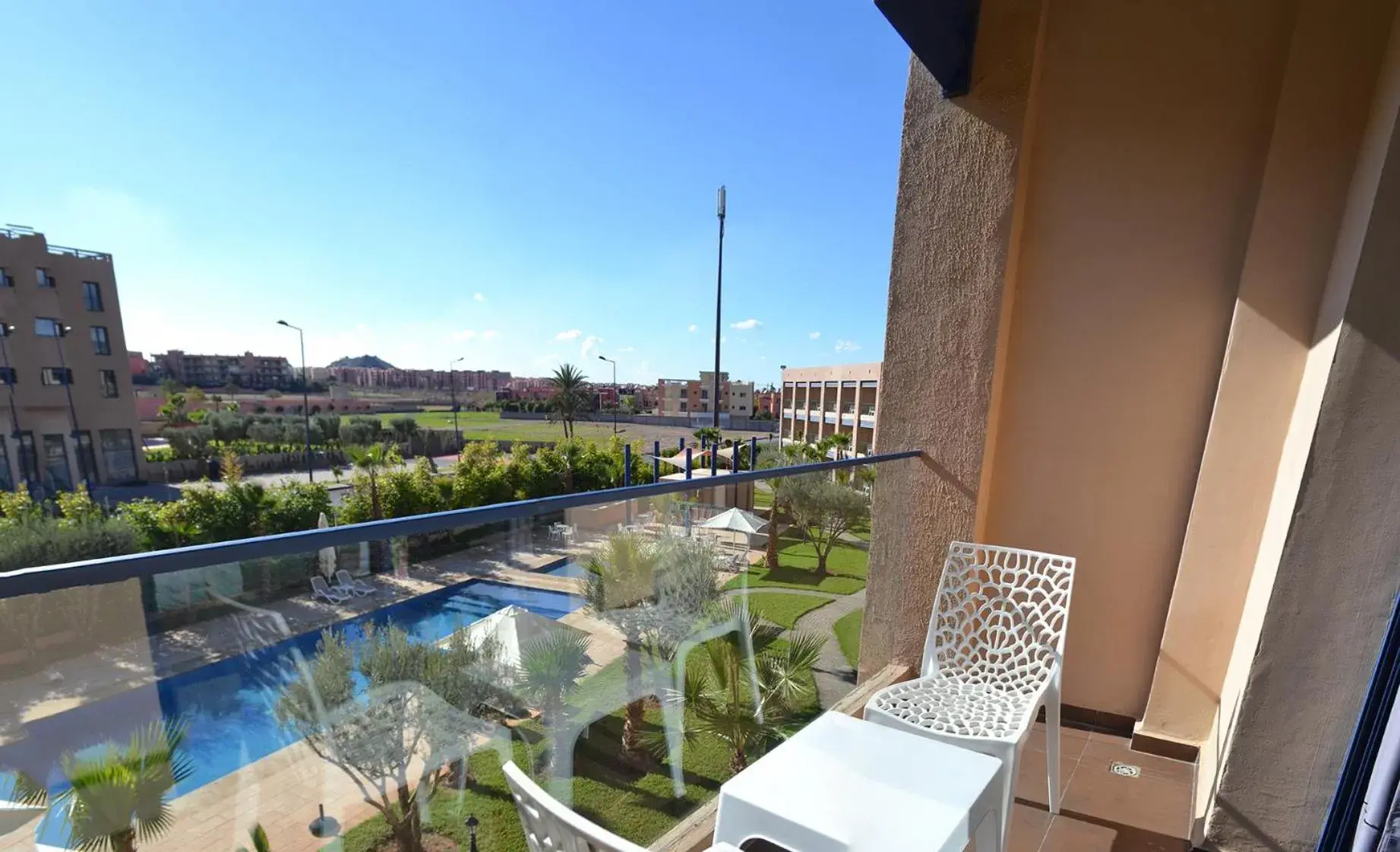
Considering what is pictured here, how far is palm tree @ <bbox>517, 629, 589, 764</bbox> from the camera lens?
141cm

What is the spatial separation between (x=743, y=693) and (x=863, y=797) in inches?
31.0

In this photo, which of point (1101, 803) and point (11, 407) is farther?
point (11, 407)

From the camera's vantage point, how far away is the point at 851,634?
258 cm

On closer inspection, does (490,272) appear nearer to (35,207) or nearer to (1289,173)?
(35,207)

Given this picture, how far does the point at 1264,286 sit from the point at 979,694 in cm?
175

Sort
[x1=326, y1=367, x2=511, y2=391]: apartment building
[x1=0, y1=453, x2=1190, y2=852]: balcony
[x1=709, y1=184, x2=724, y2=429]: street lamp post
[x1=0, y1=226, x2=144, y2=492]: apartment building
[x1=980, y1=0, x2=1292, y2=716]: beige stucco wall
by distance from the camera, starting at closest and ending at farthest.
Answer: [x1=0, y1=453, x2=1190, y2=852]: balcony < [x1=980, y1=0, x2=1292, y2=716]: beige stucco wall < [x1=709, y1=184, x2=724, y2=429]: street lamp post < [x1=0, y1=226, x2=144, y2=492]: apartment building < [x1=326, y1=367, x2=511, y2=391]: apartment building

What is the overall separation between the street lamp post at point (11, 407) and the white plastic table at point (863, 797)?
42.4m

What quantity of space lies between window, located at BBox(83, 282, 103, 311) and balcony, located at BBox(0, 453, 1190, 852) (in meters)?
43.8

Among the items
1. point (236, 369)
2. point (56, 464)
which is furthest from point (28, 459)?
point (236, 369)

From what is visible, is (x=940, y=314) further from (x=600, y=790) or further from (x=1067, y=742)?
(x=600, y=790)

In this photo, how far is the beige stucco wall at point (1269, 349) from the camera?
6.21ft

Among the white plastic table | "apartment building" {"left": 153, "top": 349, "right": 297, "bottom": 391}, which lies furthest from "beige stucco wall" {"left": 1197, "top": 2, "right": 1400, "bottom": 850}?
"apartment building" {"left": 153, "top": 349, "right": 297, "bottom": 391}

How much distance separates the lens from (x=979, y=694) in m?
1.95

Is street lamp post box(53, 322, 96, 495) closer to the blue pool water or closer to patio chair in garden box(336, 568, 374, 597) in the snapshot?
the blue pool water
